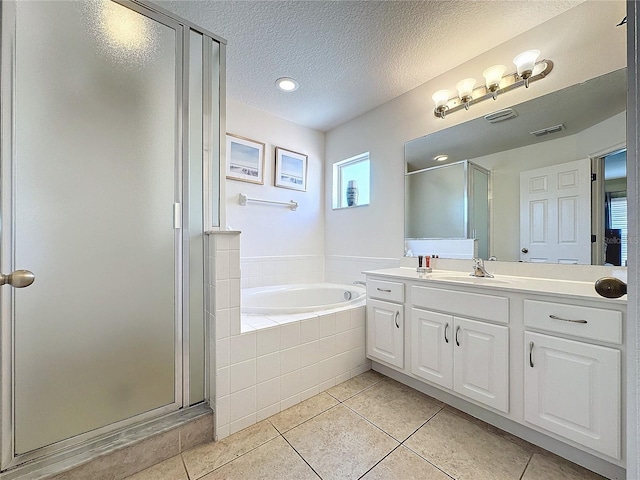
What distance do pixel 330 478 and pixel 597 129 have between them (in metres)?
2.28

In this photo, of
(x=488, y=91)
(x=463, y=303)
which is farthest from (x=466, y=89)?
(x=463, y=303)

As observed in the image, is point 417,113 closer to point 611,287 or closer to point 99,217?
point 611,287

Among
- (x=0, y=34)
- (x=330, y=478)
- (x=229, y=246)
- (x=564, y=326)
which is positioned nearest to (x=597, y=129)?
(x=564, y=326)

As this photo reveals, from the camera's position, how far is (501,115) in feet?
6.03

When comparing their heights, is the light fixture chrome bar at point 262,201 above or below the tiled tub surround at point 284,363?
above

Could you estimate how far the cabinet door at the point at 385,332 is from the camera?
1.87 meters

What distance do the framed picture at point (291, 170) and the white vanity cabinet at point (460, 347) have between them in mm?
1775

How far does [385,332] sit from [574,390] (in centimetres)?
101

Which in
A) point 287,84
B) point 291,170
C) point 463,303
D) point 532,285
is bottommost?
point 463,303

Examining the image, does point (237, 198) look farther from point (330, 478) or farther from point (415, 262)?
point (330, 478)

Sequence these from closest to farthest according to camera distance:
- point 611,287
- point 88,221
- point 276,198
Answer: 1. point 611,287
2. point 88,221
3. point 276,198

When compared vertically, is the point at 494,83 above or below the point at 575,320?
above

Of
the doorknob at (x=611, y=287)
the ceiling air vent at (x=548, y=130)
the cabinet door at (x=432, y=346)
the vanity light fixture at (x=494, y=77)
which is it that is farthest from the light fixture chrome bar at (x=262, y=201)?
the doorknob at (x=611, y=287)

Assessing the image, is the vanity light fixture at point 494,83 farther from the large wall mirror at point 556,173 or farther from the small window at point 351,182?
the small window at point 351,182
